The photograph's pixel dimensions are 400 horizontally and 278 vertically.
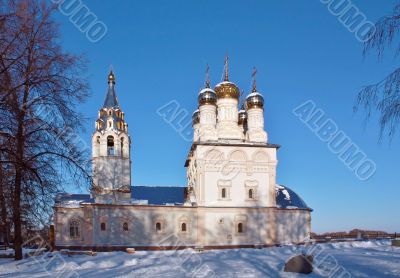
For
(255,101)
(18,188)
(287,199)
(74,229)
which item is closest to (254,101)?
(255,101)

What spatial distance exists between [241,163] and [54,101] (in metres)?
20.8

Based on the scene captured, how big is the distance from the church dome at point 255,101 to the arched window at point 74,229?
577 inches

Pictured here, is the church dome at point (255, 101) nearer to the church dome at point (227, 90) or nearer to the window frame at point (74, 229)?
the church dome at point (227, 90)

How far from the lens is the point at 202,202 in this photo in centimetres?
2817

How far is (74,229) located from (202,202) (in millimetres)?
8682

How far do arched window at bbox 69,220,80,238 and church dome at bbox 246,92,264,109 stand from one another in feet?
48.0

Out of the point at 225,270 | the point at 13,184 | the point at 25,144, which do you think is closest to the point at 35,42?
the point at 25,144

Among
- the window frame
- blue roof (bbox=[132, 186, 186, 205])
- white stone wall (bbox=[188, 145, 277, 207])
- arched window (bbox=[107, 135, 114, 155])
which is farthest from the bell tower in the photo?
white stone wall (bbox=[188, 145, 277, 207])

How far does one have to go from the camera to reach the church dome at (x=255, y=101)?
1210 inches

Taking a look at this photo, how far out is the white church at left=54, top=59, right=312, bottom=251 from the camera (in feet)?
91.0

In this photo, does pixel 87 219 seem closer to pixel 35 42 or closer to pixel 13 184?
pixel 13 184

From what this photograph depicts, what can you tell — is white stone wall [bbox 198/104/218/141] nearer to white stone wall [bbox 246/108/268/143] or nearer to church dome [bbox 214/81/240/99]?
church dome [bbox 214/81/240/99]

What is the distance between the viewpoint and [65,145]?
9625 millimetres

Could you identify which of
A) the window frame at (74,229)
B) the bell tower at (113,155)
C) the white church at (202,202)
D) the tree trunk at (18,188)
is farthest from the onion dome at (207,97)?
the tree trunk at (18,188)
